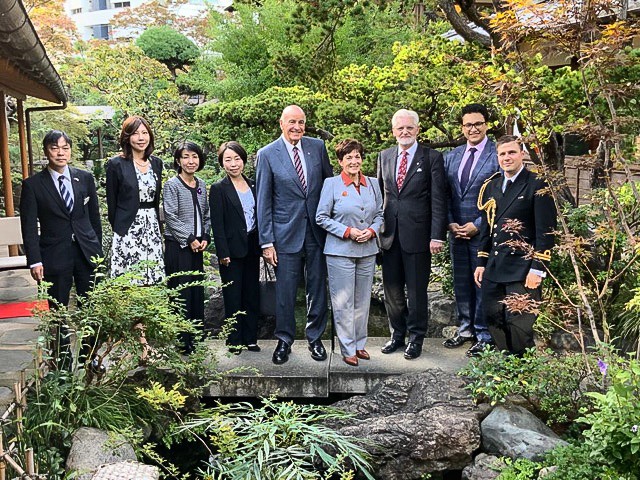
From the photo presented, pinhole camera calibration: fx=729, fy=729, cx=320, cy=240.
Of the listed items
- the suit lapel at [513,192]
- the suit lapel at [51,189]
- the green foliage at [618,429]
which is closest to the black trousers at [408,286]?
the suit lapel at [513,192]

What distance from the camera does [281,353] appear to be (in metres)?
5.52

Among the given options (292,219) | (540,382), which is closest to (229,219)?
(292,219)

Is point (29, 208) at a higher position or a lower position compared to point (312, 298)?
higher

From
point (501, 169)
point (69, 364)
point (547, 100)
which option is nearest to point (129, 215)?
point (69, 364)

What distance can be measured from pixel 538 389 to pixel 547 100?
257 cm

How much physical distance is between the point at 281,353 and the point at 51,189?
2.06 metres

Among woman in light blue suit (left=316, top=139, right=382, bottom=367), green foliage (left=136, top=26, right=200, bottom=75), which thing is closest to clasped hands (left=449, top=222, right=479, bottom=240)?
woman in light blue suit (left=316, top=139, right=382, bottom=367)

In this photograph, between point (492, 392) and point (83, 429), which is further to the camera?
point (492, 392)

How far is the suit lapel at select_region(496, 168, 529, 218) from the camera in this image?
504 centimetres

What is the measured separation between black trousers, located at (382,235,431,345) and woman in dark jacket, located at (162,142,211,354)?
1450 millimetres

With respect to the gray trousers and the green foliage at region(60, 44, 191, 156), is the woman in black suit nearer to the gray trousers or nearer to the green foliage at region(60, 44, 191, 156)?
the gray trousers

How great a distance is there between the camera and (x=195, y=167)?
548 centimetres

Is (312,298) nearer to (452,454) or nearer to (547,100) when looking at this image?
(452,454)

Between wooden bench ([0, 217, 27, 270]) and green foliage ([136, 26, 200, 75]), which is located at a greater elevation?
green foliage ([136, 26, 200, 75])
